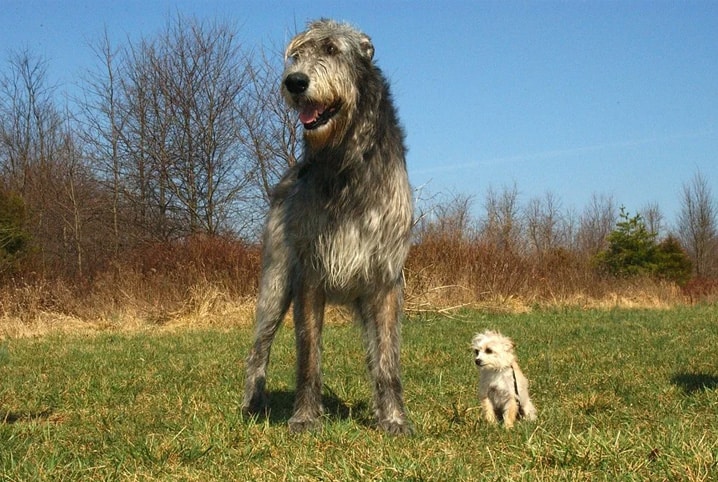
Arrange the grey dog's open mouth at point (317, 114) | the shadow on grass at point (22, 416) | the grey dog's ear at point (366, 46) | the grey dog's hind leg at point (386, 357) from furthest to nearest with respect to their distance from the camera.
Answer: the shadow on grass at point (22, 416) < the grey dog's hind leg at point (386, 357) < the grey dog's ear at point (366, 46) < the grey dog's open mouth at point (317, 114)

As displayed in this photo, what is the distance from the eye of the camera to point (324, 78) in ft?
12.5

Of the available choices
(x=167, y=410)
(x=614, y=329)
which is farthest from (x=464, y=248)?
(x=167, y=410)

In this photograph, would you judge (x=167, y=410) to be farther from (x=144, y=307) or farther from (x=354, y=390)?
(x=144, y=307)

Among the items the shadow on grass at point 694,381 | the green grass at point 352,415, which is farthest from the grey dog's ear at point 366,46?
the shadow on grass at point 694,381

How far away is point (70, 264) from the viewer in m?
23.0

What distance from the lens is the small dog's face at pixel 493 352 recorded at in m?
5.09

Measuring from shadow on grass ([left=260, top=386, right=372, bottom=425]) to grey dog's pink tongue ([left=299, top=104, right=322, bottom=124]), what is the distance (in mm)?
1805

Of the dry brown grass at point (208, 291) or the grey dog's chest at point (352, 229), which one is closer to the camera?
the grey dog's chest at point (352, 229)

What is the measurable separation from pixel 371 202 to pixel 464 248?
1401 centimetres

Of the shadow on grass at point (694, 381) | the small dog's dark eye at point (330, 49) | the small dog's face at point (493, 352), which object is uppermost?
the small dog's dark eye at point (330, 49)

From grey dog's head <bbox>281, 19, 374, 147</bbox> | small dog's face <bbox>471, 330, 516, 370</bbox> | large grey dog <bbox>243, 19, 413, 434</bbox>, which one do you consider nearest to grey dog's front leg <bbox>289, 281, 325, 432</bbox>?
large grey dog <bbox>243, 19, 413, 434</bbox>

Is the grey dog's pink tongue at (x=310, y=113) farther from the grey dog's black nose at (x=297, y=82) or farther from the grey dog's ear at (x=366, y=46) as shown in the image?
the grey dog's ear at (x=366, y=46)

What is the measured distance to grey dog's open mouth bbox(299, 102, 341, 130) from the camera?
12.7 feet

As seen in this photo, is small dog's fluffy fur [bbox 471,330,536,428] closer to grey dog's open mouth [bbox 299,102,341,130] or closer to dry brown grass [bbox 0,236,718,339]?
grey dog's open mouth [bbox 299,102,341,130]
